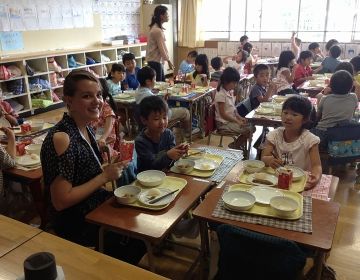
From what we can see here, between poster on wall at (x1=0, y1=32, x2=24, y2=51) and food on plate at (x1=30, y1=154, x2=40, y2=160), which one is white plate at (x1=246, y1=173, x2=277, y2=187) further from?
poster on wall at (x1=0, y1=32, x2=24, y2=51)

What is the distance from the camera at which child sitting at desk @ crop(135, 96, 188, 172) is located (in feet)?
7.18

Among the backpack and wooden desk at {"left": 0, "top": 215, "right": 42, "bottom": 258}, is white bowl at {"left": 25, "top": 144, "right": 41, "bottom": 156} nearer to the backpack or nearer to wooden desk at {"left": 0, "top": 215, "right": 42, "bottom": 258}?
wooden desk at {"left": 0, "top": 215, "right": 42, "bottom": 258}

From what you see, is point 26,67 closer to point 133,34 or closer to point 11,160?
point 133,34

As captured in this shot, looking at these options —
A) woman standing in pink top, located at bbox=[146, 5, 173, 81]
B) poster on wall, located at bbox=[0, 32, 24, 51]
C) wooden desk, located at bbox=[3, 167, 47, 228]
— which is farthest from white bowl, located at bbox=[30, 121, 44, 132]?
poster on wall, located at bbox=[0, 32, 24, 51]

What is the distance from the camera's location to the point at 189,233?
2.29 meters

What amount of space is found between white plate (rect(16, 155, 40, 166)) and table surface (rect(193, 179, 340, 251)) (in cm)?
130

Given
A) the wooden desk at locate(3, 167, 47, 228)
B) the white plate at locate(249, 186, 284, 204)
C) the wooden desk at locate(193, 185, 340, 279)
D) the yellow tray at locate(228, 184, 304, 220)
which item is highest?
the white plate at locate(249, 186, 284, 204)

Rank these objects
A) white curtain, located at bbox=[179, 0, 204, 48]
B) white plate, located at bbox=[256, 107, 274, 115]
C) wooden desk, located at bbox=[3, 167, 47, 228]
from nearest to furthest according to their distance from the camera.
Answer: wooden desk, located at bbox=[3, 167, 47, 228] < white plate, located at bbox=[256, 107, 274, 115] < white curtain, located at bbox=[179, 0, 204, 48]

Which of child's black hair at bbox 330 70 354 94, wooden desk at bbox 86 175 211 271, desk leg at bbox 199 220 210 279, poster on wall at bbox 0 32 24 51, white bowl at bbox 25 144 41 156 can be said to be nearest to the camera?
wooden desk at bbox 86 175 211 271

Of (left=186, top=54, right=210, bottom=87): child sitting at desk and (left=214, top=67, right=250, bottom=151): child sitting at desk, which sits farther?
(left=186, top=54, right=210, bottom=87): child sitting at desk

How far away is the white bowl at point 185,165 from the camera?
82.7 inches

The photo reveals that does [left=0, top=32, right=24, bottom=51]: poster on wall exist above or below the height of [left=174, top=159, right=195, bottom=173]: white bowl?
above

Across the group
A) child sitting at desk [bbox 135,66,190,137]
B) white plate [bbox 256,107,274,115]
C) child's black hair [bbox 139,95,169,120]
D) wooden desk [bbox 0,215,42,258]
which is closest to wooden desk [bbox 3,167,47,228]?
wooden desk [bbox 0,215,42,258]

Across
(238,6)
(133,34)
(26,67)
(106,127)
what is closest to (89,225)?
(106,127)
